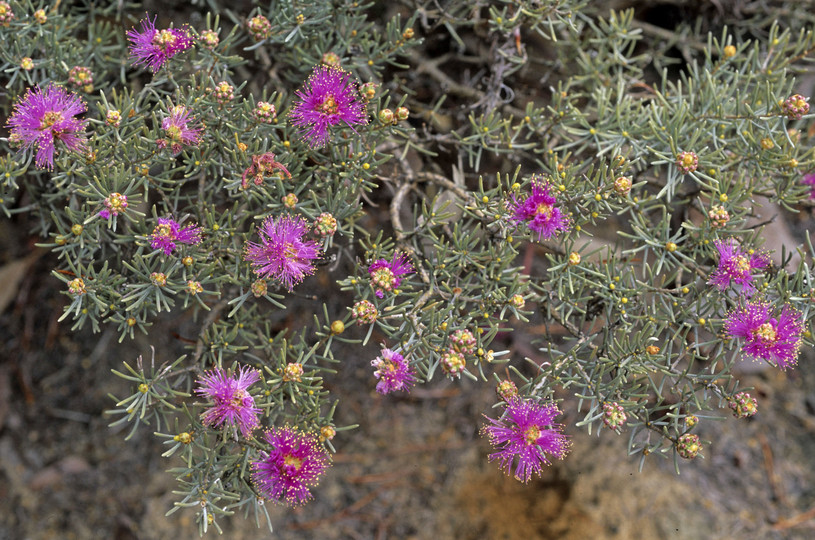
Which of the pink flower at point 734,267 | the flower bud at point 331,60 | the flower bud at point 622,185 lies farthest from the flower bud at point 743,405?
the flower bud at point 331,60

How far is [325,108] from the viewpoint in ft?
4.24

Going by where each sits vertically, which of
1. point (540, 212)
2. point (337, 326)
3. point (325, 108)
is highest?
point (325, 108)

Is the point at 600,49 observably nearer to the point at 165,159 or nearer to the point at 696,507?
the point at 165,159

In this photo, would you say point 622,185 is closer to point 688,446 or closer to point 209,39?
point 688,446

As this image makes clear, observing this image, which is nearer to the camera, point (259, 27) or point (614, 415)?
point (614, 415)

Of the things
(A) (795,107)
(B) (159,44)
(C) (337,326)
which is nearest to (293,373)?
(C) (337,326)

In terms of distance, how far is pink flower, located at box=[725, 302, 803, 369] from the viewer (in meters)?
1.23

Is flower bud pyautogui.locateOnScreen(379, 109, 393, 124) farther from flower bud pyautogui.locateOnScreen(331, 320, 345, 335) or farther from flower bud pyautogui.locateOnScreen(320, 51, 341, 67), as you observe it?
flower bud pyautogui.locateOnScreen(331, 320, 345, 335)

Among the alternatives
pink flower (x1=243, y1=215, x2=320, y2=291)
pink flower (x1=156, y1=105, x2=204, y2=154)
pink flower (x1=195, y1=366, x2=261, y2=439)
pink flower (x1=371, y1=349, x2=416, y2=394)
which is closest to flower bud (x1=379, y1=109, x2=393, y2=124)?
pink flower (x1=243, y1=215, x2=320, y2=291)

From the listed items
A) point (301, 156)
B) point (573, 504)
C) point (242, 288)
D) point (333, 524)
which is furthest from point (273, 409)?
point (573, 504)

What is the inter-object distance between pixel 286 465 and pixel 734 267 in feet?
3.29

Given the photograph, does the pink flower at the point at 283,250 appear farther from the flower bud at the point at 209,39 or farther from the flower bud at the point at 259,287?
the flower bud at the point at 209,39

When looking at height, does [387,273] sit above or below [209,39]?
below

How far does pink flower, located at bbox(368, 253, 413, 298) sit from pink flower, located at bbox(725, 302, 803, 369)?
2.24 ft
